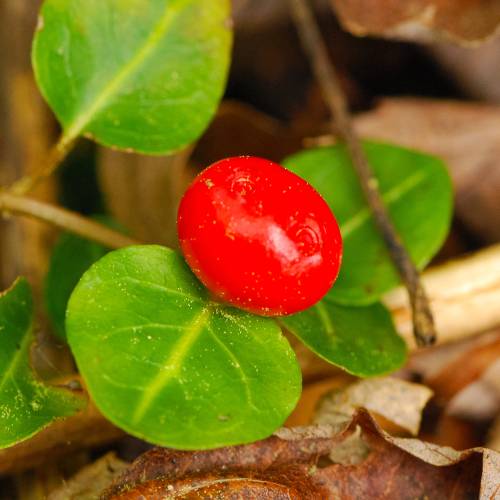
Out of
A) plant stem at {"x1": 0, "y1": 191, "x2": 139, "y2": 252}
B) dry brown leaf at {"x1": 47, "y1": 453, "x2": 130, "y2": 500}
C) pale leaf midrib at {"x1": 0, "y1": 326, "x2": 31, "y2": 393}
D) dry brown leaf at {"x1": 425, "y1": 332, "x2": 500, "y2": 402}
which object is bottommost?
dry brown leaf at {"x1": 47, "y1": 453, "x2": 130, "y2": 500}

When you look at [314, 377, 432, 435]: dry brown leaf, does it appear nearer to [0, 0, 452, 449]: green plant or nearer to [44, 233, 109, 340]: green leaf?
[0, 0, 452, 449]: green plant

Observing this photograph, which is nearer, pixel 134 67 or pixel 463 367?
pixel 134 67

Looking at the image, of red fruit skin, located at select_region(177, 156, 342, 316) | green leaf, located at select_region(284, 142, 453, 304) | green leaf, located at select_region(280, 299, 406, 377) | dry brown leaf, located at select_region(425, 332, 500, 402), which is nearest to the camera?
red fruit skin, located at select_region(177, 156, 342, 316)

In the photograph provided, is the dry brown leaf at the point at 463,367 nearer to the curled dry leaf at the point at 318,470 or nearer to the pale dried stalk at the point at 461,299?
the pale dried stalk at the point at 461,299

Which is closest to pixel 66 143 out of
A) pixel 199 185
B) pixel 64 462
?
pixel 199 185

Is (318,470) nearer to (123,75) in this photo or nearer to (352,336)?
(352,336)

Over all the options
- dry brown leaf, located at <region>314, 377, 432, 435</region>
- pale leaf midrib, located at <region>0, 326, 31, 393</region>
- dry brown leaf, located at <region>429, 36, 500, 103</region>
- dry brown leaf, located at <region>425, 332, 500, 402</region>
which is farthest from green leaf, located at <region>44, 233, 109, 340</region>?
dry brown leaf, located at <region>429, 36, 500, 103</region>

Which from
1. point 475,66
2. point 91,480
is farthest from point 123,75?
point 475,66
